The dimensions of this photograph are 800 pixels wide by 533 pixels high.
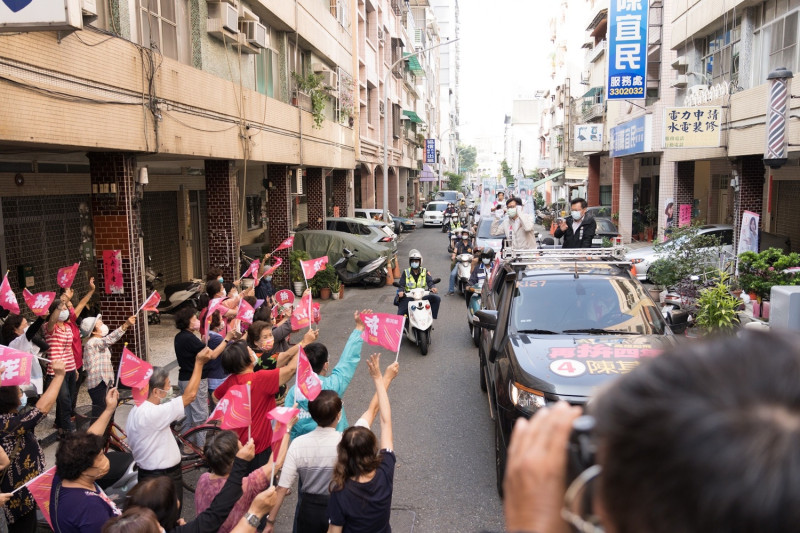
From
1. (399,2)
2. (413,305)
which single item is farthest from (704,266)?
(399,2)

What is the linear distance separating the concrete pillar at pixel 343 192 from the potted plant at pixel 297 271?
34.6 ft

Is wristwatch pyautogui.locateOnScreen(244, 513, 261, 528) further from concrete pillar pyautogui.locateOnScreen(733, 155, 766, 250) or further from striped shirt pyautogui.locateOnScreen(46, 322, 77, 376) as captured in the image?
concrete pillar pyautogui.locateOnScreen(733, 155, 766, 250)

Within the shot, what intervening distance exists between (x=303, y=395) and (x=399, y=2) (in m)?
41.4

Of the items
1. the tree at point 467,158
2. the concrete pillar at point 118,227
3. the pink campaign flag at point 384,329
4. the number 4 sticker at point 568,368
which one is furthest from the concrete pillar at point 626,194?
the tree at point 467,158

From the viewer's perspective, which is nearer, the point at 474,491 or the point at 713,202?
the point at 474,491

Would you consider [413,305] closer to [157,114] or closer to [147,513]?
[157,114]

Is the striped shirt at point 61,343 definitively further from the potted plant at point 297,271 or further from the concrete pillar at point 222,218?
the potted plant at point 297,271

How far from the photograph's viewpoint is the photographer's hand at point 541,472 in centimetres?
115

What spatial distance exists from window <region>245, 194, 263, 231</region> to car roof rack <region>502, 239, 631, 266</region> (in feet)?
49.7

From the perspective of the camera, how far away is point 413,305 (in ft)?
38.1

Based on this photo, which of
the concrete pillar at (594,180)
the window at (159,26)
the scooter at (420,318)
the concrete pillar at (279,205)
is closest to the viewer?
the window at (159,26)

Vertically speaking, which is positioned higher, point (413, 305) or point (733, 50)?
point (733, 50)

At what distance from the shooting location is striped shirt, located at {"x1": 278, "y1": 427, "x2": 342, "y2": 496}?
4.09 m

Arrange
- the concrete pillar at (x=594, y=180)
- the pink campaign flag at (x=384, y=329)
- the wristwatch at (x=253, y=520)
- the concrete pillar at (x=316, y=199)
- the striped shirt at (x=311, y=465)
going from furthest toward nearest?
the concrete pillar at (x=594, y=180) < the concrete pillar at (x=316, y=199) < the pink campaign flag at (x=384, y=329) < the striped shirt at (x=311, y=465) < the wristwatch at (x=253, y=520)
